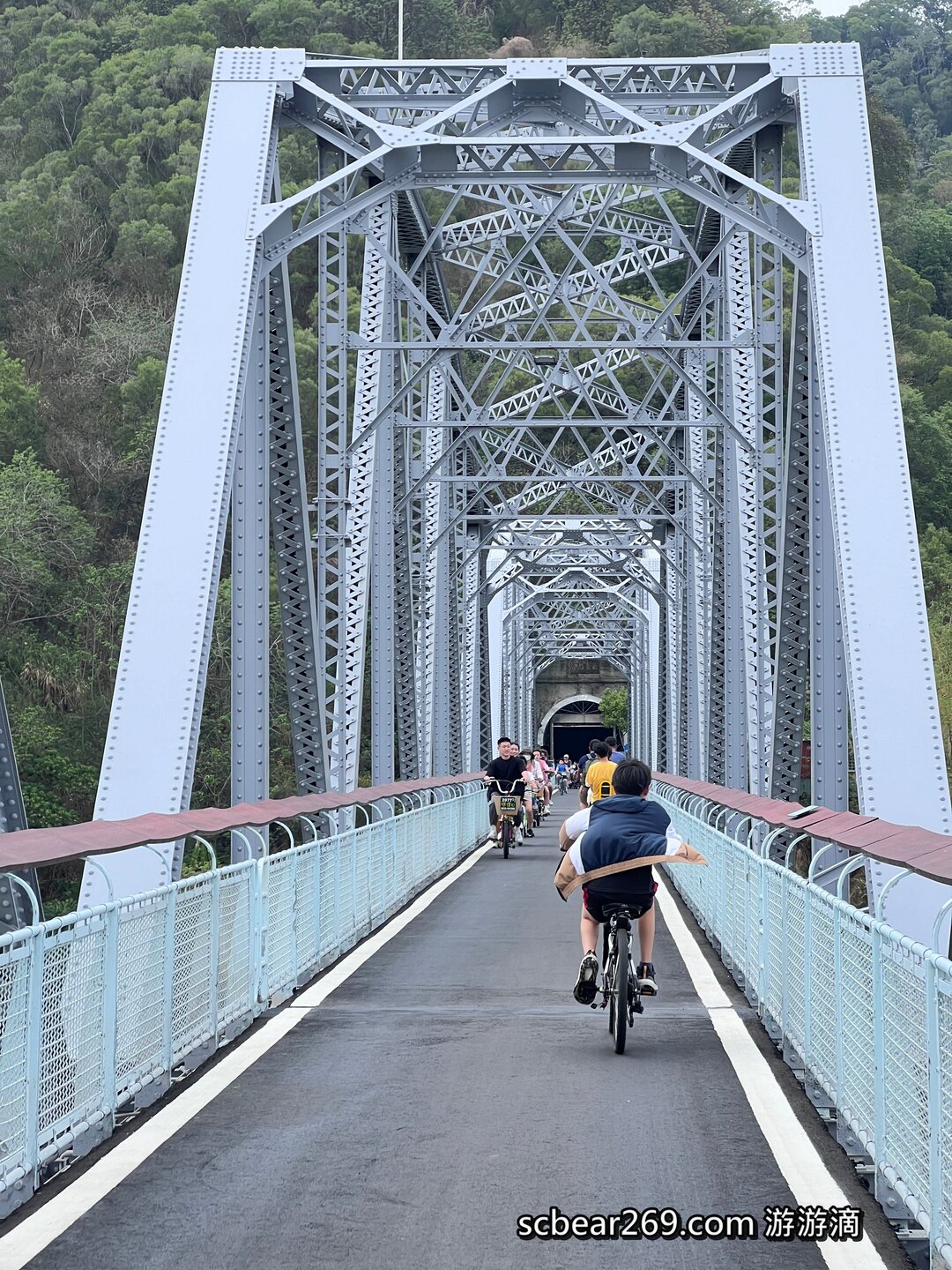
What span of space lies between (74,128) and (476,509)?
32.3m

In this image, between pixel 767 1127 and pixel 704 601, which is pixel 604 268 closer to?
pixel 704 601

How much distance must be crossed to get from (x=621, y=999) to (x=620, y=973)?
187 millimetres

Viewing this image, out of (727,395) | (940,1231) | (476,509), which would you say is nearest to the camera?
(940,1231)

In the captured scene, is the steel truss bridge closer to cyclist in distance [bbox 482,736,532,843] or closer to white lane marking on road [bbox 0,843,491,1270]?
white lane marking on road [bbox 0,843,491,1270]

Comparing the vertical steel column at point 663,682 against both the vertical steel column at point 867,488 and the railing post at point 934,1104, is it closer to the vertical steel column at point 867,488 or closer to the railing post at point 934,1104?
the vertical steel column at point 867,488

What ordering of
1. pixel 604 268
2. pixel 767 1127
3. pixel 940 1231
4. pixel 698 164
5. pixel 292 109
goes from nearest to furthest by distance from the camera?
pixel 940 1231 → pixel 767 1127 → pixel 292 109 → pixel 698 164 → pixel 604 268

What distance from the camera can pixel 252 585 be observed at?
1332cm

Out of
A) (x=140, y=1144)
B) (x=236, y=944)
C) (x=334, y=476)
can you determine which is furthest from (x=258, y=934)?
(x=334, y=476)

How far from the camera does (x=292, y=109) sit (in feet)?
49.7

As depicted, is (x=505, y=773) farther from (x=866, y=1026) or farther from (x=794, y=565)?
(x=866, y=1026)

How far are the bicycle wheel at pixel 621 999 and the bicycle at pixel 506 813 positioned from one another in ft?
60.2

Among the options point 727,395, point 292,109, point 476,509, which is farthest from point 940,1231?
point 476,509

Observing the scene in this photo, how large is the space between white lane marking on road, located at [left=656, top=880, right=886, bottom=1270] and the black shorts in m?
0.75

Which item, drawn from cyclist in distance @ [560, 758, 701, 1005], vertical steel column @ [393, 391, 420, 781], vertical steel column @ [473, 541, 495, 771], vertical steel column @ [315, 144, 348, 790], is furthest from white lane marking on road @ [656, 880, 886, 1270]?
vertical steel column @ [473, 541, 495, 771]
